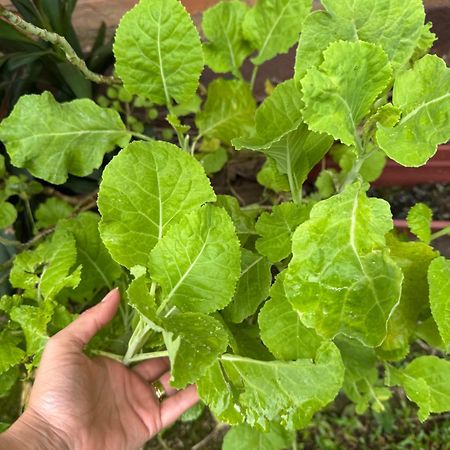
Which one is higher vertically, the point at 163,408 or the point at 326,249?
the point at 326,249

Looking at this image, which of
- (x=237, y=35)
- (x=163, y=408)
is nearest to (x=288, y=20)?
(x=237, y=35)

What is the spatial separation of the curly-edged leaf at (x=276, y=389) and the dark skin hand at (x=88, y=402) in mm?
226

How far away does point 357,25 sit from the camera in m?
0.71

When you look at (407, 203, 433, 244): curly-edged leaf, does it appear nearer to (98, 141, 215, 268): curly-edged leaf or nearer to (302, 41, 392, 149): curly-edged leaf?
(302, 41, 392, 149): curly-edged leaf

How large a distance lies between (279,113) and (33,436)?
0.62m

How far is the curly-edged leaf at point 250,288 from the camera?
2.84ft

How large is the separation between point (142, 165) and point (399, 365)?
95cm

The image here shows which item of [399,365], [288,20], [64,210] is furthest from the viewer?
[399,365]

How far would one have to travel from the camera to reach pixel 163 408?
1.03m

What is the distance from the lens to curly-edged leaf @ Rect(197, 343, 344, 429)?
767 mm

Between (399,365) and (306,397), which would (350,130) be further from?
(399,365)

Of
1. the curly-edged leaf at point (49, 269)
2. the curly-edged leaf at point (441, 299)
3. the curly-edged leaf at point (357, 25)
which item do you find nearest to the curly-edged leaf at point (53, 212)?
the curly-edged leaf at point (49, 269)

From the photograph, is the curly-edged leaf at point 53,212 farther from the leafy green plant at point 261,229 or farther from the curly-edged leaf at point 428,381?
the curly-edged leaf at point 428,381

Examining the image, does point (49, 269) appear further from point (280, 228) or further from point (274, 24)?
point (274, 24)
